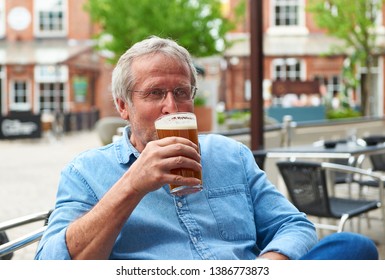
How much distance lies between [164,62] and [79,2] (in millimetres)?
25280

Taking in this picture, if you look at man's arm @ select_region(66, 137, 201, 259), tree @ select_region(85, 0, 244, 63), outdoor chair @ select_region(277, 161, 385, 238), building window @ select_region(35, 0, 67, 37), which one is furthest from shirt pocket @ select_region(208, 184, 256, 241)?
building window @ select_region(35, 0, 67, 37)

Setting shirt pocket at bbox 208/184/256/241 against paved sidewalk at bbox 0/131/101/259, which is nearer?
shirt pocket at bbox 208/184/256/241

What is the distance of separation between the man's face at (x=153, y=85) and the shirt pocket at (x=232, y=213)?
7.4 inches

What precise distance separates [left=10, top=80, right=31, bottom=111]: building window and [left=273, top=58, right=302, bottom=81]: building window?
27.6 ft

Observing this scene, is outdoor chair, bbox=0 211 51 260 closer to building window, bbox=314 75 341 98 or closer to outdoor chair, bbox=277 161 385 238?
outdoor chair, bbox=277 161 385 238

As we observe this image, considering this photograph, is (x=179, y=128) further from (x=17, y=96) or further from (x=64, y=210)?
(x=17, y=96)

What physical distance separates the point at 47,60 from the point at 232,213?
804 inches

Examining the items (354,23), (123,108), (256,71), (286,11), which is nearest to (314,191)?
(256,71)

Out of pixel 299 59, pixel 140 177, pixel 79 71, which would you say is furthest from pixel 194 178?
pixel 299 59

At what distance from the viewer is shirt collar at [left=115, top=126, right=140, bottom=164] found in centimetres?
140

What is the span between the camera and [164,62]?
1340 millimetres

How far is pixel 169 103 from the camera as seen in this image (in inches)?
51.5

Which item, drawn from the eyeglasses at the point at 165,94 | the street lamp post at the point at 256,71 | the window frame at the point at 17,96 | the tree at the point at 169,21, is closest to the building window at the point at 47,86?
the window frame at the point at 17,96
